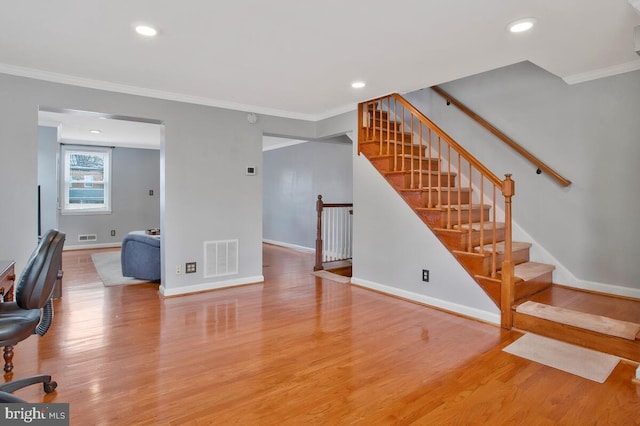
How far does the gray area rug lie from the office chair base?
285 centimetres

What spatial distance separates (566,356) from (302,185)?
572 cm

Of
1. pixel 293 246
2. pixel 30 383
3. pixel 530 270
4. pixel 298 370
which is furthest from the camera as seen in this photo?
pixel 293 246

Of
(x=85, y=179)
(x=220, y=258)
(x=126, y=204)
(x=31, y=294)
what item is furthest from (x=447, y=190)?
(x=85, y=179)

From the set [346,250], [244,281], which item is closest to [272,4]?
[244,281]

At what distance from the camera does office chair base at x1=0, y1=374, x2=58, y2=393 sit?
1.90 metres

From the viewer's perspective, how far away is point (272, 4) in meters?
2.18

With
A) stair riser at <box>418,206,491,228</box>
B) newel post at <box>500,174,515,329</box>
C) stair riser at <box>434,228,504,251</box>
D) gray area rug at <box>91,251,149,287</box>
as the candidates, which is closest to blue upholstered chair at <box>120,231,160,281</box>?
gray area rug at <box>91,251,149,287</box>

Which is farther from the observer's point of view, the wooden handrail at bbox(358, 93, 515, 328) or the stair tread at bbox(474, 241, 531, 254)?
the stair tread at bbox(474, 241, 531, 254)

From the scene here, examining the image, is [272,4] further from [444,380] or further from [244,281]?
[244,281]

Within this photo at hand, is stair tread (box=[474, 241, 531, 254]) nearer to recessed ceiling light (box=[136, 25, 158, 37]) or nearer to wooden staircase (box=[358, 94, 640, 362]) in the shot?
wooden staircase (box=[358, 94, 640, 362])

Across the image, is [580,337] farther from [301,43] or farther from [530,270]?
[301,43]

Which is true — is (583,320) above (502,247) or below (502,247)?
below

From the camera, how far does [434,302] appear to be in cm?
380

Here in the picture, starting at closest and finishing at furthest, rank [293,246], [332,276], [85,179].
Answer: [332,276] < [293,246] < [85,179]
